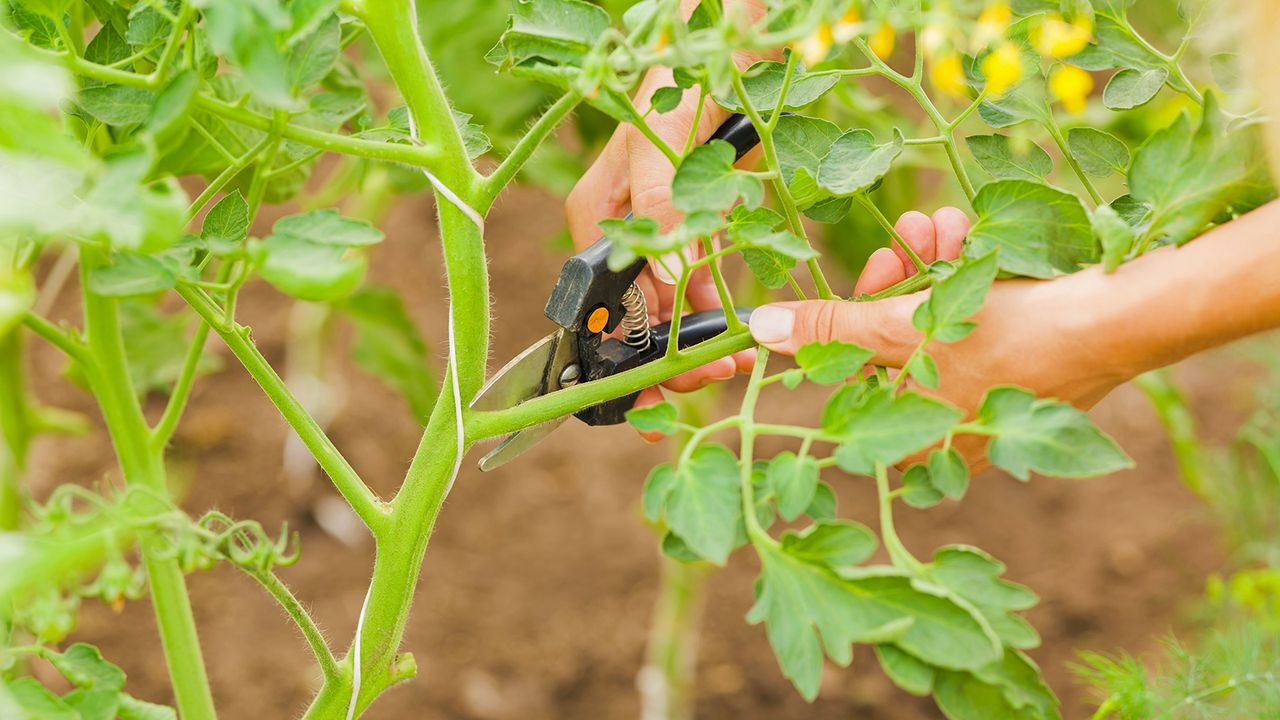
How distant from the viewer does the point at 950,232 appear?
854mm

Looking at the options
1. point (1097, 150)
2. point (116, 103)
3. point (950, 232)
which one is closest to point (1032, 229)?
point (1097, 150)

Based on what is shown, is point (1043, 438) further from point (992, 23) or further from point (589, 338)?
point (589, 338)

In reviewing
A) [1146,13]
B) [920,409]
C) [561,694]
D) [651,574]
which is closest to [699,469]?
[920,409]

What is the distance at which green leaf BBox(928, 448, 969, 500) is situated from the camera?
557mm

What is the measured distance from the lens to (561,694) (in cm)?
158

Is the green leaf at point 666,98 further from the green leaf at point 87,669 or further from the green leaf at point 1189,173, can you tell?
the green leaf at point 87,669

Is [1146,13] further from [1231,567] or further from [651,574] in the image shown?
[651,574]

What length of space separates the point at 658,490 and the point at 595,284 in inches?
9.6

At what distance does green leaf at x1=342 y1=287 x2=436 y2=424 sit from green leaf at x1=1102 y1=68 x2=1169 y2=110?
807 millimetres

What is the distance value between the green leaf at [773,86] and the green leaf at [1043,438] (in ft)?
0.67

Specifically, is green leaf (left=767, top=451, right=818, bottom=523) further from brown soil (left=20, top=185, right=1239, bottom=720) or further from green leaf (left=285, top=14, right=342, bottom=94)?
brown soil (left=20, top=185, right=1239, bottom=720)

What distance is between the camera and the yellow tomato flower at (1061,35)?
65 centimetres

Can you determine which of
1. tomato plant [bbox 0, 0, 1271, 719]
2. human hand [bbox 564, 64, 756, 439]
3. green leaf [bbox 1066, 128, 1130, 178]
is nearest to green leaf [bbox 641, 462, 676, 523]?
tomato plant [bbox 0, 0, 1271, 719]

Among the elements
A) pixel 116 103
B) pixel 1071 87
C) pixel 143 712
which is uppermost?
pixel 116 103
